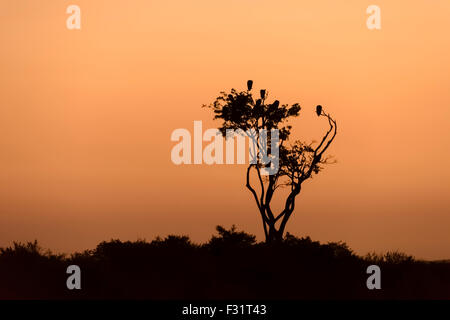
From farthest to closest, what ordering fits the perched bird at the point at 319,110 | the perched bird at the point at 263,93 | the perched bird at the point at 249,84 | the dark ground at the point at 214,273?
the perched bird at the point at 249,84 < the perched bird at the point at 263,93 < the perched bird at the point at 319,110 < the dark ground at the point at 214,273

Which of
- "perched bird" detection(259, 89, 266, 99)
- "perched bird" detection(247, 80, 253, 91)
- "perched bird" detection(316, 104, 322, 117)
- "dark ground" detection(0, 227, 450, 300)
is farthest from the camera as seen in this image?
"perched bird" detection(247, 80, 253, 91)

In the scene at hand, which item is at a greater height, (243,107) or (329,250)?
(243,107)

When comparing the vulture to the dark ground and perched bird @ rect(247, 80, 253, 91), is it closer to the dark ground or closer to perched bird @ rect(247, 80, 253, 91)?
perched bird @ rect(247, 80, 253, 91)

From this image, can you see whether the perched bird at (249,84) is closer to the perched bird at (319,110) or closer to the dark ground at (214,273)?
the perched bird at (319,110)

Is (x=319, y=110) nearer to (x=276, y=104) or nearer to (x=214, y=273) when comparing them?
(x=276, y=104)

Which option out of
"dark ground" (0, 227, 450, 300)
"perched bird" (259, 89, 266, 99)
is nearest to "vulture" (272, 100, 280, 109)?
"perched bird" (259, 89, 266, 99)

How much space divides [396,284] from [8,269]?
801 inches

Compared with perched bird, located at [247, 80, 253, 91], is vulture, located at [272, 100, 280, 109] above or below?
below

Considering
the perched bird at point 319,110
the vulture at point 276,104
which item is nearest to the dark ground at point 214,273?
the perched bird at point 319,110
